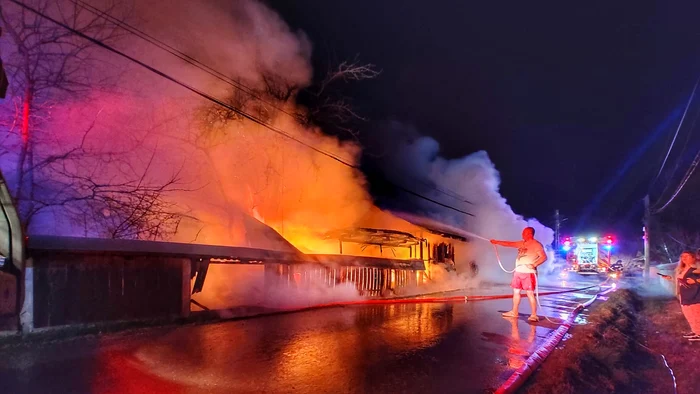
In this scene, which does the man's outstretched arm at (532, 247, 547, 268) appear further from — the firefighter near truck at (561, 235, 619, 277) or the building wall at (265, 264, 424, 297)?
the firefighter near truck at (561, 235, 619, 277)

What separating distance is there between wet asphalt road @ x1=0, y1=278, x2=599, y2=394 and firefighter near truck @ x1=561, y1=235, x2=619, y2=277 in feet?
87.6

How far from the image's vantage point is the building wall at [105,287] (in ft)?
17.4

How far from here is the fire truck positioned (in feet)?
99.2

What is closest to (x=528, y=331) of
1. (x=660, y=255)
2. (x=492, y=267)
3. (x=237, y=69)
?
(x=237, y=69)

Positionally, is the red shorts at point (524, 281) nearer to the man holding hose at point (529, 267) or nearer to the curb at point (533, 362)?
the man holding hose at point (529, 267)

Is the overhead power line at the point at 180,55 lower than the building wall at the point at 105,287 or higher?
higher

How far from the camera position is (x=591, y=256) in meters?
30.5

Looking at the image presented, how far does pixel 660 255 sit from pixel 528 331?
143 feet

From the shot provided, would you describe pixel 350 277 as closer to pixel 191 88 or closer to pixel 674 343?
pixel 191 88

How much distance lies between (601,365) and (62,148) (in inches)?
335

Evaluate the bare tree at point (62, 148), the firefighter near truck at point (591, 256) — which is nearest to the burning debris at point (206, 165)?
the bare tree at point (62, 148)

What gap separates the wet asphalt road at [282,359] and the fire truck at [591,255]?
2669 centimetres

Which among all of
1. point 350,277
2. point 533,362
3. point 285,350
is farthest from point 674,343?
point 285,350

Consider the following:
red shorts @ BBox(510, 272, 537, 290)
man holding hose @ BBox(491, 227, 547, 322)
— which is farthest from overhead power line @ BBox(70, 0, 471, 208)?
red shorts @ BBox(510, 272, 537, 290)
